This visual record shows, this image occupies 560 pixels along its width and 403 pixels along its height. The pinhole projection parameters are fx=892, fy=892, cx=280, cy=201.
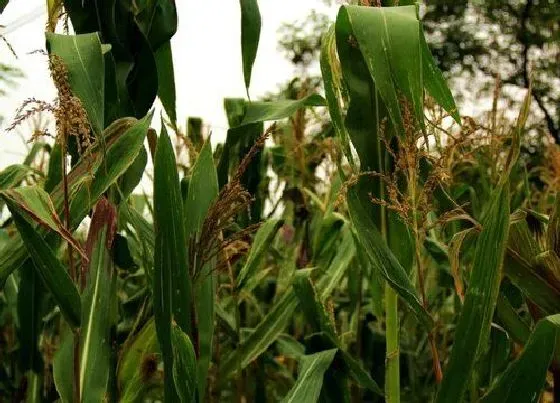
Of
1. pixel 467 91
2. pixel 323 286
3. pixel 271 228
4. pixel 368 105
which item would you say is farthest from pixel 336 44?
pixel 467 91

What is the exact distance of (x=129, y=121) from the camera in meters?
1.00

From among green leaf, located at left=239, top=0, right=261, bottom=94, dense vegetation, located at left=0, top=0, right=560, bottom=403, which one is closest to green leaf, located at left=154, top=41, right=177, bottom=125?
dense vegetation, located at left=0, top=0, right=560, bottom=403

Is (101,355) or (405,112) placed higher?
(405,112)

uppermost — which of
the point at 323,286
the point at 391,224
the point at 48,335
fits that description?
the point at 391,224

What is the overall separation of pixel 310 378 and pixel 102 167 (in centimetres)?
36

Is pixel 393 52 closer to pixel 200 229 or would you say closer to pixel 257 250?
pixel 200 229

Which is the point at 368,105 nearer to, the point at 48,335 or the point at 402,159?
the point at 402,159

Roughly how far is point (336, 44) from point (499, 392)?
15.3 inches

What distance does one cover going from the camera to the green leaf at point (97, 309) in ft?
3.21

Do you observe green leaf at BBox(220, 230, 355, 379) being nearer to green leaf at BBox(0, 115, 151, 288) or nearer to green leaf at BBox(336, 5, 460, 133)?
green leaf at BBox(0, 115, 151, 288)

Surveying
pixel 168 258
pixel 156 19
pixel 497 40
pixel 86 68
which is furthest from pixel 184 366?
pixel 497 40

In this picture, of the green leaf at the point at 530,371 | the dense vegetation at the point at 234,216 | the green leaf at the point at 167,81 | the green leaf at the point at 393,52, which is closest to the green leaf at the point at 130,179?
the dense vegetation at the point at 234,216

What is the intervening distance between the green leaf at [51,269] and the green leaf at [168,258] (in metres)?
0.09

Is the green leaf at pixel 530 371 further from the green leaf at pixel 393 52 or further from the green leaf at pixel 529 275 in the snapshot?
the green leaf at pixel 393 52
